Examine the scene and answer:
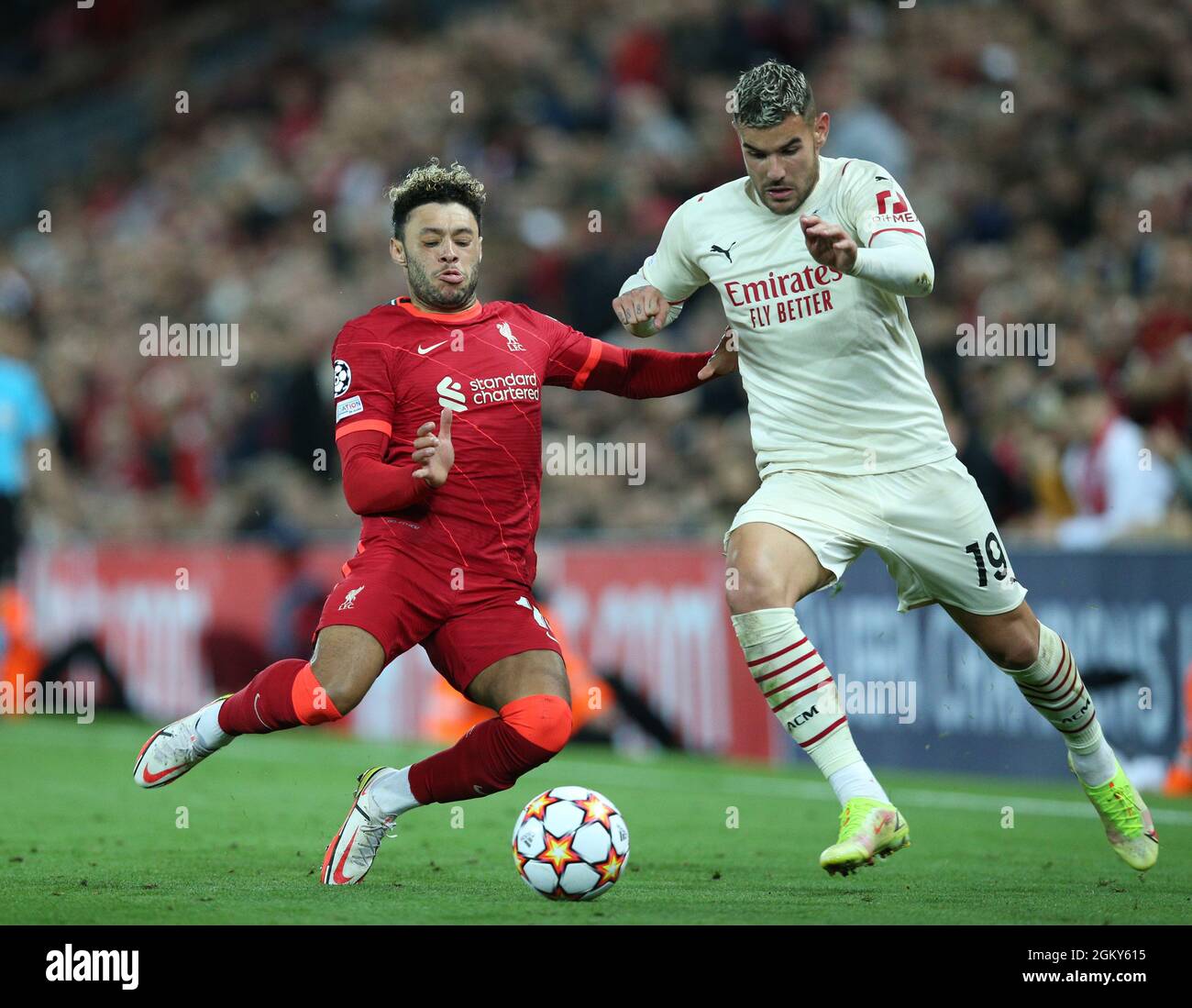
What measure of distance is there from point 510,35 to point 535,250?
122 inches

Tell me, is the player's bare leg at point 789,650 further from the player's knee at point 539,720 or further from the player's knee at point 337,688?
the player's knee at point 337,688

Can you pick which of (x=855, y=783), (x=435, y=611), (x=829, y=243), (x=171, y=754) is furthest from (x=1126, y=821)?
(x=171, y=754)

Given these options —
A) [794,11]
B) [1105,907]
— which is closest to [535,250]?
[794,11]

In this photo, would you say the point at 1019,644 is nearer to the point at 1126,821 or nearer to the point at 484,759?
the point at 1126,821

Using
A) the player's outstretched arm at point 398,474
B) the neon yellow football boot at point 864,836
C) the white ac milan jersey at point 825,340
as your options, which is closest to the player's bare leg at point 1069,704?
the white ac milan jersey at point 825,340

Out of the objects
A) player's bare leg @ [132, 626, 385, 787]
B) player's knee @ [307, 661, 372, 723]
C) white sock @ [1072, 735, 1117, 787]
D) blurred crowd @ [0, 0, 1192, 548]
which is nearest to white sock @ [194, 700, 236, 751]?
player's bare leg @ [132, 626, 385, 787]

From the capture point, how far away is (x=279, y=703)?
6.06 m

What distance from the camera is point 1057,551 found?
33.3 feet

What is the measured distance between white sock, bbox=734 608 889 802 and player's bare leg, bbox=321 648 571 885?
66 cm

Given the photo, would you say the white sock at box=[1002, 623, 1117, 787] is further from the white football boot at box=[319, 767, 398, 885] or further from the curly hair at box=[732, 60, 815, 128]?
the white football boot at box=[319, 767, 398, 885]

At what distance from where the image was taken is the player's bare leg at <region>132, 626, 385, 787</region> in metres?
6.00

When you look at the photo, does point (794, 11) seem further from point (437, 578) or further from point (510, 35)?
point (437, 578)

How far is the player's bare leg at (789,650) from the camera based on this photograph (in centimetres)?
595

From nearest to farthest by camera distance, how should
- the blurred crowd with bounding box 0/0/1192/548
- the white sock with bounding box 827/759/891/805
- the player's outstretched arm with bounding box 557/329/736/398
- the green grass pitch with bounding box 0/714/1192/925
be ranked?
the green grass pitch with bounding box 0/714/1192/925 → the white sock with bounding box 827/759/891/805 → the player's outstretched arm with bounding box 557/329/736/398 → the blurred crowd with bounding box 0/0/1192/548
